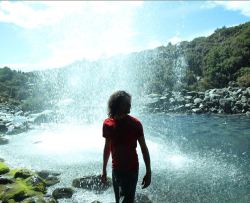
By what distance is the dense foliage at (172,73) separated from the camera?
192 ft

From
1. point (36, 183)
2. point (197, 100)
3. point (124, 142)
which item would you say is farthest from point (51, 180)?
point (197, 100)

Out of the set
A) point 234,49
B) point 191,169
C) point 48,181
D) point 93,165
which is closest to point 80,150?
point 93,165

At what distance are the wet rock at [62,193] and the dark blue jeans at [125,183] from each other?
7.64 m

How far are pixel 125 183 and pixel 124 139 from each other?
92 centimetres

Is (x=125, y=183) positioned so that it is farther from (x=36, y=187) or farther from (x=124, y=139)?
(x=36, y=187)

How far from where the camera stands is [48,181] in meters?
15.8

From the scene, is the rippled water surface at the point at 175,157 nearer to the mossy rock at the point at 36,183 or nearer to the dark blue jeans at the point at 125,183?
the mossy rock at the point at 36,183

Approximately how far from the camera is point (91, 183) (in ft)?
48.4

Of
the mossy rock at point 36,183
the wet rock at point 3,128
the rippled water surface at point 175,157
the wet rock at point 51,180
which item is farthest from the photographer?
the wet rock at point 3,128

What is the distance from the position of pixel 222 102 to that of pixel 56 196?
3148cm

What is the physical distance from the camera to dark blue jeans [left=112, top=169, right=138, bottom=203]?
6.32 meters

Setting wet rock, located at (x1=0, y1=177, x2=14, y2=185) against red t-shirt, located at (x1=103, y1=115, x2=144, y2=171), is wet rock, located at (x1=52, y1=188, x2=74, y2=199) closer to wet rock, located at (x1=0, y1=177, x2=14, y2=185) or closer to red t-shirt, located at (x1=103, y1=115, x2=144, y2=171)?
wet rock, located at (x1=0, y1=177, x2=14, y2=185)

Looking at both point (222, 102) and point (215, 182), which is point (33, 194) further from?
point (222, 102)

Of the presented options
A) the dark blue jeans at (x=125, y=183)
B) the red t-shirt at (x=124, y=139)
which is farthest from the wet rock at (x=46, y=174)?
the red t-shirt at (x=124, y=139)
